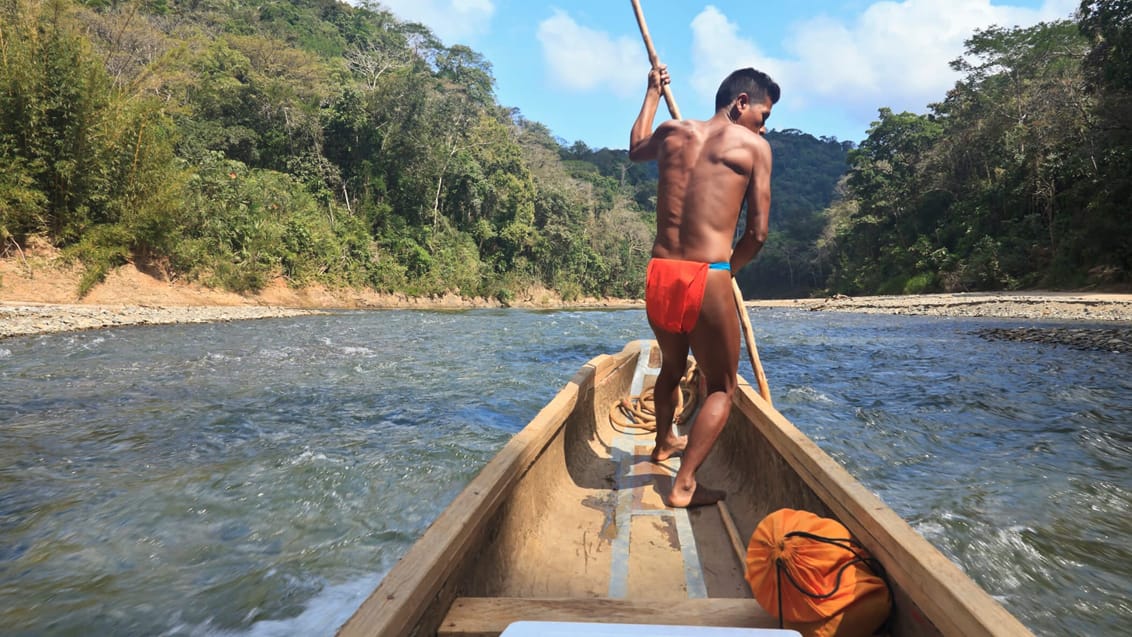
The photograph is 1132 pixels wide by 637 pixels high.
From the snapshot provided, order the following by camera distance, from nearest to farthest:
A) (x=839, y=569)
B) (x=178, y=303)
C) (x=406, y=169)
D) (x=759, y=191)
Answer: (x=839, y=569) → (x=759, y=191) → (x=178, y=303) → (x=406, y=169)

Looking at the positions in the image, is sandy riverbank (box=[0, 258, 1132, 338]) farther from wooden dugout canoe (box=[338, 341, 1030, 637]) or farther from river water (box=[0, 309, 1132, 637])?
wooden dugout canoe (box=[338, 341, 1030, 637])

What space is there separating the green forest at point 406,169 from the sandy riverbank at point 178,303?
1.78 ft

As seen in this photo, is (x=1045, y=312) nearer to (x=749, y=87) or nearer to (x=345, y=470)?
(x=749, y=87)

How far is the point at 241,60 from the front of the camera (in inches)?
1115

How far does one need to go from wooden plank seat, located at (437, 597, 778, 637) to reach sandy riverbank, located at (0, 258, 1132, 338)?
1305cm

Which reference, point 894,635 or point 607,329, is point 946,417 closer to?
point 894,635

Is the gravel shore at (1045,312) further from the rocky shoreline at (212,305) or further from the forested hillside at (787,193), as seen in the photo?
the forested hillside at (787,193)

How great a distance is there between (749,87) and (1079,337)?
11665 millimetres

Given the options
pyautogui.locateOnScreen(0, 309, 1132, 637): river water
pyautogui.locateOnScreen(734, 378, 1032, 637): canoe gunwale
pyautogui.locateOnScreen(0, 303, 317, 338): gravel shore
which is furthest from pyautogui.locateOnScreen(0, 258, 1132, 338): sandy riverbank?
pyautogui.locateOnScreen(734, 378, 1032, 637): canoe gunwale

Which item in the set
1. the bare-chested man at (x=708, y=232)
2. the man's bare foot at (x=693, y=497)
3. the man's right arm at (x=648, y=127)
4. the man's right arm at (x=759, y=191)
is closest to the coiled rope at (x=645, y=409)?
the man's bare foot at (x=693, y=497)

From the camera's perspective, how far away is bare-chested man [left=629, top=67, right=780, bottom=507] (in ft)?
7.60

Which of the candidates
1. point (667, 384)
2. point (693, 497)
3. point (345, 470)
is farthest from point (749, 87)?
point (345, 470)

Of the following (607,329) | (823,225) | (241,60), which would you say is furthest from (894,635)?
(823,225)

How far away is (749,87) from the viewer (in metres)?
2.54
